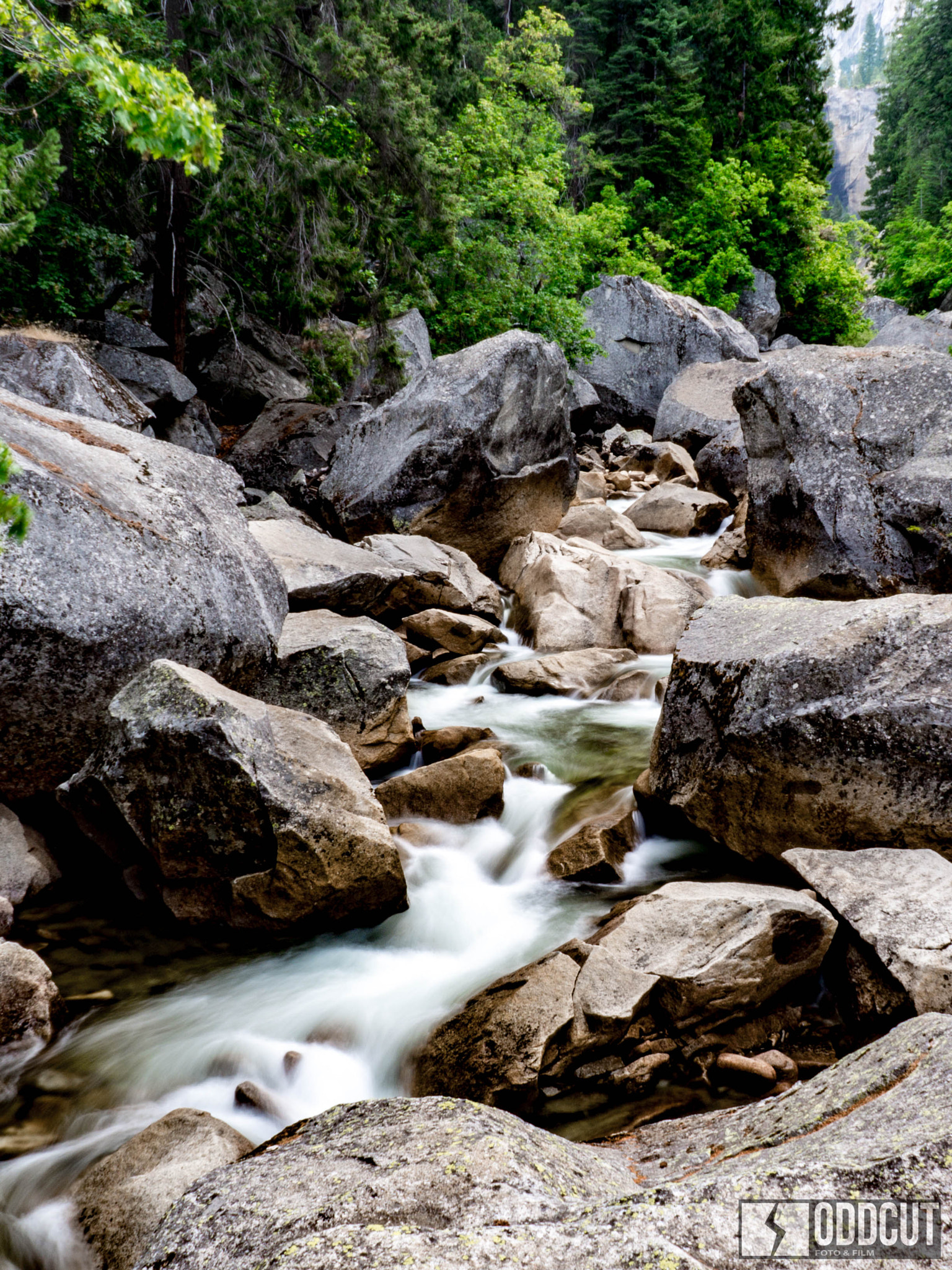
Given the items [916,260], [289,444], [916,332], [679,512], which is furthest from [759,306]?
[289,444]

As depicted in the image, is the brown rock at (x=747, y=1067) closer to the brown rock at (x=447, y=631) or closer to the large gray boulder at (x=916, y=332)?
the brown rock at (x=447, y=631)

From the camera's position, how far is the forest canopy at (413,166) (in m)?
12.5

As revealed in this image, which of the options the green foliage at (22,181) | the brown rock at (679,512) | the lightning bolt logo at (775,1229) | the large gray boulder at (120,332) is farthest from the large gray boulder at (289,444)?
the lightning bolt logo at (775,1229)

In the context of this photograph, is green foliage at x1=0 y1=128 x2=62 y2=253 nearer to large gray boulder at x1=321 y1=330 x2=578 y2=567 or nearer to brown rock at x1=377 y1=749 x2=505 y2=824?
large gray boulder at x1=321 y1=330 x2=578 y2=567

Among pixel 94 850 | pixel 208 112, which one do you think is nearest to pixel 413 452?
pixel 94 850


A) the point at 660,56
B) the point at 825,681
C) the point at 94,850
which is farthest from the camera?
the point at 660,56

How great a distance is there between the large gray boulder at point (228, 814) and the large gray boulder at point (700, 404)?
16.2 m

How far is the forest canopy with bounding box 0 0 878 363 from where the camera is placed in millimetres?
12547

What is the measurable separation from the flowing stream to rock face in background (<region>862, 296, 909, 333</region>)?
33.7m

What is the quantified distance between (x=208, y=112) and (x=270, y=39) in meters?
15.7

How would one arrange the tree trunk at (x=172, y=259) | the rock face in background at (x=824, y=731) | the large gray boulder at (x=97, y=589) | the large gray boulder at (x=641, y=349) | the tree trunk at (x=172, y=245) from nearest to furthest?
the rock face in background at (x=824, y=731) → the large gray boulder at (x=97, y=589) → the tree trunk at (x=172, y=245) → the tree trunk at (x=172, y=259) → the large gray boulder at (x=641, y=349)

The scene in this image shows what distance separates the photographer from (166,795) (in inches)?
207

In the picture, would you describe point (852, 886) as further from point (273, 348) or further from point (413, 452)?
point (273, 348)

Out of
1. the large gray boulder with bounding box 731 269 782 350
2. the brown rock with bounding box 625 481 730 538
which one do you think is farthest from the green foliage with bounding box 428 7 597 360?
the large gray boulder with bounding box 731 269 782 350
